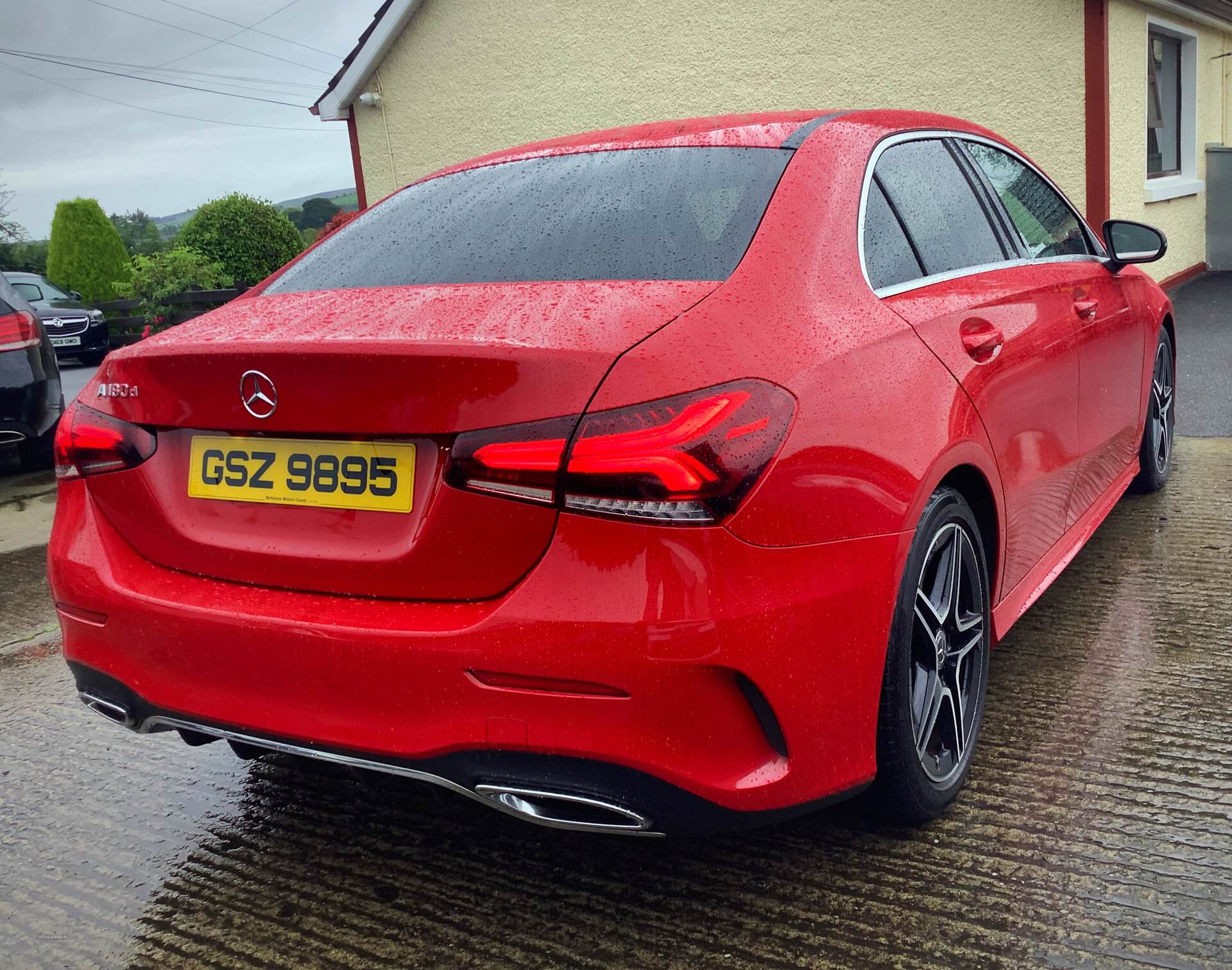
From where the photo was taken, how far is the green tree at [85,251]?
27344mm

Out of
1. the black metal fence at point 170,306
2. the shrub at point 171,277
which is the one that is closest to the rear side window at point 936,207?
the black metal fence at point 170,306

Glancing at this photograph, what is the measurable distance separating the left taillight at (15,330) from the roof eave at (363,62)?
8965 mm

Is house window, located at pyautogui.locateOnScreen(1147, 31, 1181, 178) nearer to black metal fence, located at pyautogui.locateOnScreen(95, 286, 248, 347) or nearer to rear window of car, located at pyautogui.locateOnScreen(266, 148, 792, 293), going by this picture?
rear window of car, located at pyautogui.locateOnScreen(266, 148, 792, 293)

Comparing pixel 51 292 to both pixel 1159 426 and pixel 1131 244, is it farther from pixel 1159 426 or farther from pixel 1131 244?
pixel 1131 244

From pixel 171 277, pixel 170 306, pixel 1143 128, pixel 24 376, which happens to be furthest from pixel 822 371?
pixel 171 277

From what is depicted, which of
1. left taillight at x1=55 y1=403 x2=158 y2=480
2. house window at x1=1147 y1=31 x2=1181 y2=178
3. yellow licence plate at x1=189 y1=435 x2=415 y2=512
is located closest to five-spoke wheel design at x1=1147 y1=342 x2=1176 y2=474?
yellow licence plate at x1=189 y1=435 x2=415 y2=512

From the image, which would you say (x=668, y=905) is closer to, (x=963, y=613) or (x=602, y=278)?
(x=963, y=613)

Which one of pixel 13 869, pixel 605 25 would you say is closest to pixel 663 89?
pixel 605 25

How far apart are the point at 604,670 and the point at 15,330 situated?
6569 mm

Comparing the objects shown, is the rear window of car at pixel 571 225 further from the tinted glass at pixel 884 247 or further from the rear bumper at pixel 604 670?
the rear bumper at pixel 604 670

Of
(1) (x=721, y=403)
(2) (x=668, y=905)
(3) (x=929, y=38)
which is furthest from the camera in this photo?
(3) (x=929, y=38)

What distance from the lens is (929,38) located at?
11156mm

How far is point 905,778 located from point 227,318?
1597 mm

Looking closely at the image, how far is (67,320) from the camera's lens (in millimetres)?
19328
